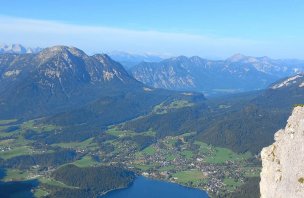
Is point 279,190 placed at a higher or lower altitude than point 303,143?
lower

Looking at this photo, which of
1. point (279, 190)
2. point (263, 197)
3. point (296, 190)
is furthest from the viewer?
point (263, 197)

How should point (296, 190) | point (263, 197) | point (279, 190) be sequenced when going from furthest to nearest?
point (263, 197) < point (279, 190) < point (296, 190)

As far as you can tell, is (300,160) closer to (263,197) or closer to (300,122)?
(300,122)

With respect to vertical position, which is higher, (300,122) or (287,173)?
(300,122)

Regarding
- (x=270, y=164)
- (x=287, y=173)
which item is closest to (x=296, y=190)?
(x=287, y=173)

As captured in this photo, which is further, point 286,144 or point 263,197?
point 263,197

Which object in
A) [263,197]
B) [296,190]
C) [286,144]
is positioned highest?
[286,144]

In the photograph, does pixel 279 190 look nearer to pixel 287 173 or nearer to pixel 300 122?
pixel 287 173
